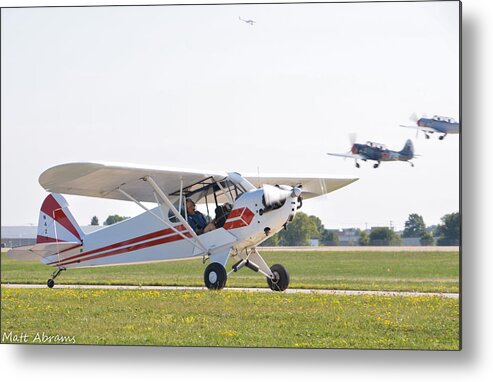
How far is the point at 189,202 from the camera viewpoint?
468 inches

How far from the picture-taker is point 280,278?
38.6 ft

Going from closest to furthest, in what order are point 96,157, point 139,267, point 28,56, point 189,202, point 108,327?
point 108,327 → point 28,56 → point 96,157 → point 189,202 → point 139,267

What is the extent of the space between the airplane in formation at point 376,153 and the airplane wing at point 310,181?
630mm

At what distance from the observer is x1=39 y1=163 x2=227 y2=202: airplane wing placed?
34.2 ft

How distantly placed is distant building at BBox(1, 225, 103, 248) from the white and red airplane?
113 millimetres

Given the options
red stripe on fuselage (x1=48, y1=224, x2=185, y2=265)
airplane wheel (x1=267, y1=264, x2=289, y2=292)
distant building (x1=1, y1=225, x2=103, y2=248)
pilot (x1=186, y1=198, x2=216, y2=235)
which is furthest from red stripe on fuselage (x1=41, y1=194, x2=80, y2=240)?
airplane wheel (x1=267, y1=264, x2=289, y2=292)

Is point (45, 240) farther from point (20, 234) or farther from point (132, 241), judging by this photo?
point (20, 234)

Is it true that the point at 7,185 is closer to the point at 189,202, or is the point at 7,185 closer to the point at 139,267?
the point at 189,202

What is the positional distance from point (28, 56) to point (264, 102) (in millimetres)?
2502

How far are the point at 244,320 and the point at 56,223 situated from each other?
4.07 m

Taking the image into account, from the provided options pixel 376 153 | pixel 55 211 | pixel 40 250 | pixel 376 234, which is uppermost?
pixel 376 153

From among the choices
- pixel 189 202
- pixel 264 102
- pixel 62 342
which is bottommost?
pixel 62 342

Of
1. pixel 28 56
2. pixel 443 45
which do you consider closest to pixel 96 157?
pixel 28 56

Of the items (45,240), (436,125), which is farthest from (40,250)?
(436,125)
